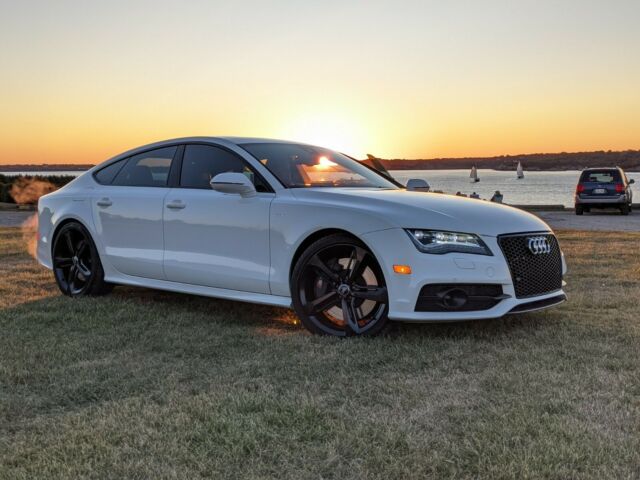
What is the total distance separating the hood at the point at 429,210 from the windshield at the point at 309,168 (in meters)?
0.26

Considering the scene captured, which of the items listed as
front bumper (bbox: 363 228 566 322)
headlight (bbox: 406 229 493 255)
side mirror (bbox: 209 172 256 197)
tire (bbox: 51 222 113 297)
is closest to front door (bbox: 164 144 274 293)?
side mirror (bbox: 209 172 256 197)

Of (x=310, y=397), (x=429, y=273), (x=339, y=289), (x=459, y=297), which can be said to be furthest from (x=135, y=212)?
(x=310, y=397)

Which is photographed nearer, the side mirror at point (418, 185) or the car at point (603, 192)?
the side mirror at point (418, 185)

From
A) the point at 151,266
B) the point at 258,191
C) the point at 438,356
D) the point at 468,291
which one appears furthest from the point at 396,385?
the point at 151,266

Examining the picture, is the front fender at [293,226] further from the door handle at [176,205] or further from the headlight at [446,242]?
the door handle at [176,205]

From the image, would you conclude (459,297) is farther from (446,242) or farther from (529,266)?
(529,266)

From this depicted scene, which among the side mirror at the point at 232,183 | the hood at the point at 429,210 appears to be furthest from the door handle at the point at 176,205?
the hood at the point at 429,210

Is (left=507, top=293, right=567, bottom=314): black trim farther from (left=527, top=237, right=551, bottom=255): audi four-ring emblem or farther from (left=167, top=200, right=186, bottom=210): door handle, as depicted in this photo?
(left=167, top=200, right=186, bottom=210): door handle

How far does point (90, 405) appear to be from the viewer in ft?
12.4

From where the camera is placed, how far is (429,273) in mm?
4828

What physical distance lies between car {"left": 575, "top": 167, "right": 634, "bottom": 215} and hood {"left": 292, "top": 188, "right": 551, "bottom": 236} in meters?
19.7

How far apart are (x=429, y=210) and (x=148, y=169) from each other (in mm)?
2856

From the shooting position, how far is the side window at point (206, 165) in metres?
5.97

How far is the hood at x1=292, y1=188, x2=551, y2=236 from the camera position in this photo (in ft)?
16.4
